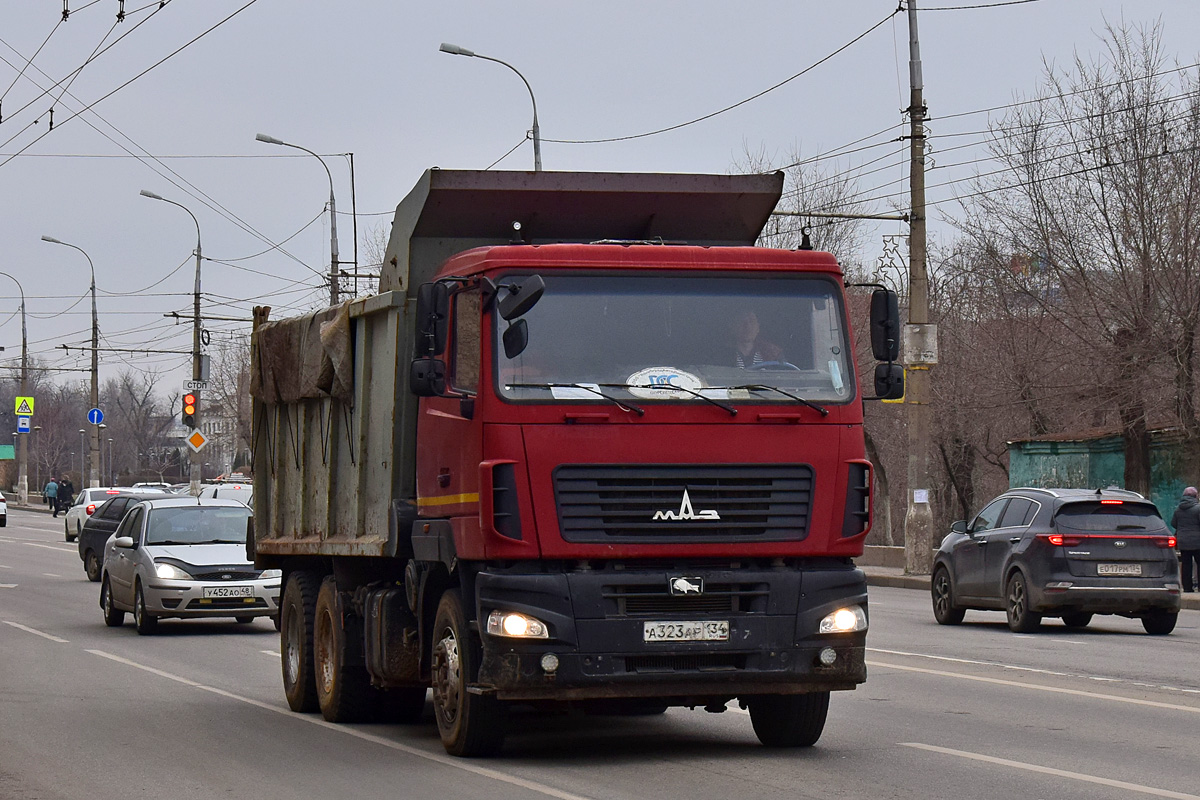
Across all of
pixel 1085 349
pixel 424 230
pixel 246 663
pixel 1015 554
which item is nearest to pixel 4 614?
pixel 246 663

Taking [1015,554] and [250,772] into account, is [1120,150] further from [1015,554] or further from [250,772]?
[250,772]

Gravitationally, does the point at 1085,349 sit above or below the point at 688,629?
above

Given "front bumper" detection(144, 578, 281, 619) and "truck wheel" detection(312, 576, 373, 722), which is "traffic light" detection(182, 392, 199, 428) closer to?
"front bumper" detection(144, 578, 281, 619)

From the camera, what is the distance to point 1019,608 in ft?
64.8

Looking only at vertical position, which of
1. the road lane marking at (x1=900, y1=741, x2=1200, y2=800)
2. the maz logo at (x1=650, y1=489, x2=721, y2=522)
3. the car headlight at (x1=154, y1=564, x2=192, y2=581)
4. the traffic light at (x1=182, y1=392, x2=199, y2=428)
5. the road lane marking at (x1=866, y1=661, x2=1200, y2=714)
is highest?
the traffic light at (x1=182, y1=392, x2=199, y2=428)

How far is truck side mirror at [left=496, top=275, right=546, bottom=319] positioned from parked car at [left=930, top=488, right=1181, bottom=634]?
11.7m

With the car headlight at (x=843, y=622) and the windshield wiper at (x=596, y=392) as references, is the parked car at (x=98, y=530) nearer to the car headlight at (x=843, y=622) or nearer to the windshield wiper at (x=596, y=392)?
the windshield wiper at (x=596, y=392)

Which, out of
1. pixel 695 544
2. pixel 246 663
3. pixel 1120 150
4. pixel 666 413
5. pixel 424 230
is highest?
pixel 1120 150

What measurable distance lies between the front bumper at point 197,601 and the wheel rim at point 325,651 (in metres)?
7.83

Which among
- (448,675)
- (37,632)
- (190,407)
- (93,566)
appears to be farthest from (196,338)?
(448,675)

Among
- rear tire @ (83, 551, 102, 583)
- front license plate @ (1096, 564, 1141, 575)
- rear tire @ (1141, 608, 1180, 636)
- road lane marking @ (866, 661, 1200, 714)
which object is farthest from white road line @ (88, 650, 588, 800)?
rear tire @ (83, 551, 102, 583)

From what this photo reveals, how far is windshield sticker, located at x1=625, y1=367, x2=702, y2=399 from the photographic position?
913cm

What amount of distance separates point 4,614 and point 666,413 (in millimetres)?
16928

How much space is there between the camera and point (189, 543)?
2092cm
